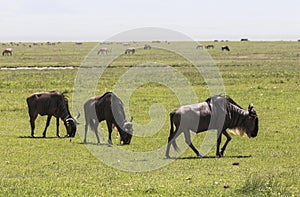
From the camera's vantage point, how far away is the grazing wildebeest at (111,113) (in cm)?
1947

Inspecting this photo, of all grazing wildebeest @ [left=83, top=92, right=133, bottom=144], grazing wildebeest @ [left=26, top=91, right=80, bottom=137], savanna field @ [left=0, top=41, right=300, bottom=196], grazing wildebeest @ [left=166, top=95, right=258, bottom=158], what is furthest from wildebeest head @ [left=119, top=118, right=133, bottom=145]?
grazing wildebeest @ [left=26, top=91, right=80, bottom=137]

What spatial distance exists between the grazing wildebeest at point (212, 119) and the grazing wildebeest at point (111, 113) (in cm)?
303

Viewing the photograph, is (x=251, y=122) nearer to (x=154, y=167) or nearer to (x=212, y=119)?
(x=212, y=119)

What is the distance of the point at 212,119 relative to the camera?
17125 mm

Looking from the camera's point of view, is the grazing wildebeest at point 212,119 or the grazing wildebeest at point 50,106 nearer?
the grazing wildebeest at point 212,119

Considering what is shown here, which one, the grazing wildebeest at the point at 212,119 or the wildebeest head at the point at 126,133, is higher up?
the grazing wildebeest at the point at 212,119

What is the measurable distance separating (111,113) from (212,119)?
431cm

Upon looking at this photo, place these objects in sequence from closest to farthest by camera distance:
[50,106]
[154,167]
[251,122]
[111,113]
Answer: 1. [154,167]
2. [251,122]
3. [111,113]
4. [50,106]

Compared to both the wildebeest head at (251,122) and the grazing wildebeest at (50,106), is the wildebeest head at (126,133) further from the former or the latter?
the wildebeest head at (251,122)

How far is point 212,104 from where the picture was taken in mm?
17203

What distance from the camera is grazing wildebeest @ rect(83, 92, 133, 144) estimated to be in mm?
19469

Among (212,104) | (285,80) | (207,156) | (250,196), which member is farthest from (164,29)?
(285,80)

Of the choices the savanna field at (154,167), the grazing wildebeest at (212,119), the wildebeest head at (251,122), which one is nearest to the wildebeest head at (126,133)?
the savanna field at (154,167)

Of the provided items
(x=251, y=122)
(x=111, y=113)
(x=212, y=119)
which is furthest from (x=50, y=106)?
(x=251, y=122)
